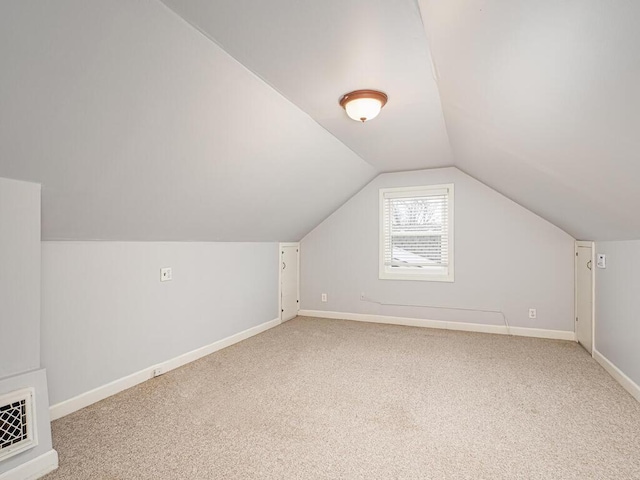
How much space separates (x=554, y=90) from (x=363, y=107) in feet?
3.77

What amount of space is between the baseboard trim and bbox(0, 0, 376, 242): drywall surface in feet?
8.16

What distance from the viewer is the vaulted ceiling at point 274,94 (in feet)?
4.00

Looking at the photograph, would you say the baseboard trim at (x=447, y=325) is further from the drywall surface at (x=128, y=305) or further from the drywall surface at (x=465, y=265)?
the drywall surface at (x=128, y=305)

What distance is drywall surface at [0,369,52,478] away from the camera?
1615 mm

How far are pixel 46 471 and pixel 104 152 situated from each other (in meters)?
1.63

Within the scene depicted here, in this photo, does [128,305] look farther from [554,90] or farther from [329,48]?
[554,90]

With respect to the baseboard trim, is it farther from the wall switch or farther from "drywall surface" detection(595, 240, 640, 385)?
the wall switch

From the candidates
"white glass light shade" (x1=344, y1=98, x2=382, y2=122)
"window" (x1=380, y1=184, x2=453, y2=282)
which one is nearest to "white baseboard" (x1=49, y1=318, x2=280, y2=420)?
"window" (x1=380, y1=184, x2=453, y2=282)

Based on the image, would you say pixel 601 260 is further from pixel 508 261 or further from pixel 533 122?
pixel 533 122

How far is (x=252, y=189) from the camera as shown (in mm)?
3125

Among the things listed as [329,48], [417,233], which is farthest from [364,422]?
[417,233]

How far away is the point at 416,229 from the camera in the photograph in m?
4.67

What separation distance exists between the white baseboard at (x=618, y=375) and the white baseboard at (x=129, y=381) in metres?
3.51

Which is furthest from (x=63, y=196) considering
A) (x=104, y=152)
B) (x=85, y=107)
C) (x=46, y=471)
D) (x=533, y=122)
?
(x=533, y=122)
